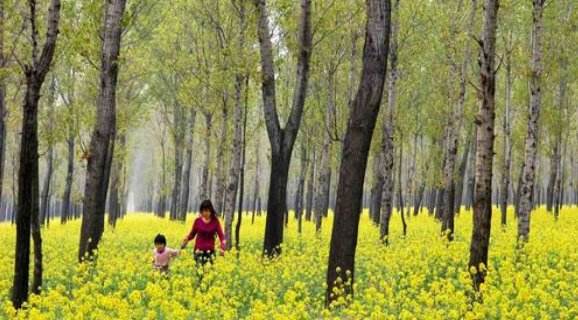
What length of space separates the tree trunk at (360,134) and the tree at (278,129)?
640cm

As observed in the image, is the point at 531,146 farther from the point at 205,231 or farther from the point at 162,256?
the point at 162,256

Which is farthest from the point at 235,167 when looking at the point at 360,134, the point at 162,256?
the point at 360,134

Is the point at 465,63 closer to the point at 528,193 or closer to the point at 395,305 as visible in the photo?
the point at 528,193

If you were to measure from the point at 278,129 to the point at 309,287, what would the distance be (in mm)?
5728

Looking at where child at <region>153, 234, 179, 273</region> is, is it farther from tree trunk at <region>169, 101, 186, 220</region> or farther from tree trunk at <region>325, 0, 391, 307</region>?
tree trunk at <region>169, 101, 186, 220</region>

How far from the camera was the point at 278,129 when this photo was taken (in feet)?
56.5

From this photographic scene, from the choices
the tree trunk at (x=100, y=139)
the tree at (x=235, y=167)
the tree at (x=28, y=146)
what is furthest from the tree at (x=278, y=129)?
the tree at (x=28, y=146)

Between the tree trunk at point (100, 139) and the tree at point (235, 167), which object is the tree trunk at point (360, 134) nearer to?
the tree trunk at point (100, 139)

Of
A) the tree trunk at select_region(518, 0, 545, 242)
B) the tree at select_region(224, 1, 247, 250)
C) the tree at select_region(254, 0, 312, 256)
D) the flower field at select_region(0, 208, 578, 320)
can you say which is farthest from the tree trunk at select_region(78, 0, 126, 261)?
the tree trunk at select_region(518, 0, 545, 242)

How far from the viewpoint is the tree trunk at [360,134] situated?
34.6 ft

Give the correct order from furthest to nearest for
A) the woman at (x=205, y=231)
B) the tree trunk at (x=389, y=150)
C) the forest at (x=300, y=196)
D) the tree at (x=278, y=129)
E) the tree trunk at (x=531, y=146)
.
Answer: the tree trunk at (x=389, y=150)
the tree trunk at (x=531, y=146)
the tree at (x=278, y=129)
the woman at (x=205, y=231)
the forest at (x=300, y=196)

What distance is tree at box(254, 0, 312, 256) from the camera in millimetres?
17047

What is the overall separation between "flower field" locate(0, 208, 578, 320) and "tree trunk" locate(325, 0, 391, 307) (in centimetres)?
100

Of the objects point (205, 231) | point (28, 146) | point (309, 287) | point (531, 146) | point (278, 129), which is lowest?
point (309, 287)
